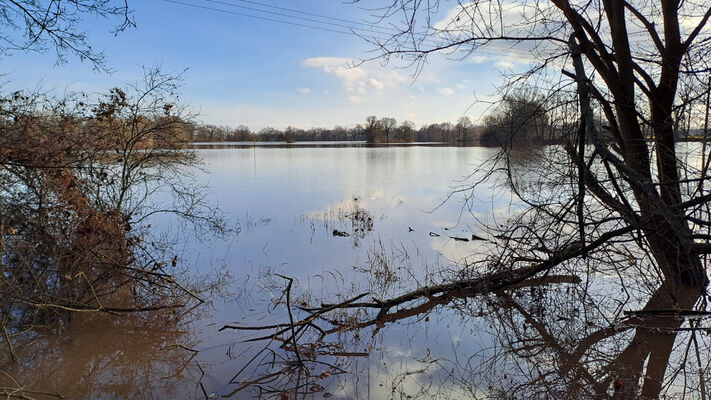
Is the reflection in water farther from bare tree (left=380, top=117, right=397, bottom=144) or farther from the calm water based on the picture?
bare tree (left=380, top=117, right=397, bottom=144)

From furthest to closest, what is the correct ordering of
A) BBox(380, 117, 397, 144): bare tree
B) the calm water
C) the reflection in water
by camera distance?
1. BBox(380, 117, 397, 144): bare tree
2. the calm water
3. the reflection in water

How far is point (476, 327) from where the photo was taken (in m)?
5.44

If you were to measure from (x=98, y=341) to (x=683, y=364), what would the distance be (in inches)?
249

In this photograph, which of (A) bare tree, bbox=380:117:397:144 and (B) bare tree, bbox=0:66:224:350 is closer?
(B) bare tree, bbox=0:66:224:350

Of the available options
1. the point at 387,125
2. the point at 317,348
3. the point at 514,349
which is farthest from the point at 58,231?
the point at 387,125

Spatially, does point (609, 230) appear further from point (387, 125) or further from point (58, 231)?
point (387, 125)

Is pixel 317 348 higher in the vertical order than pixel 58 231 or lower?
lower

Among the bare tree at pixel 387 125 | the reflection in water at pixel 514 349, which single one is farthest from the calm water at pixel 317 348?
the bare tree at pixel 387 125

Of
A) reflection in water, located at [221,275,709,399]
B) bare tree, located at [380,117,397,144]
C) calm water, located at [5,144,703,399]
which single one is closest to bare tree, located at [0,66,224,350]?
calm water, located at [5,144,703,399]

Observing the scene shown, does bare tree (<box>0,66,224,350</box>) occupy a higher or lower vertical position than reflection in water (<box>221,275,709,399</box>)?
higher

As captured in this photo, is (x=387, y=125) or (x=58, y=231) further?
(x=387, y=125)

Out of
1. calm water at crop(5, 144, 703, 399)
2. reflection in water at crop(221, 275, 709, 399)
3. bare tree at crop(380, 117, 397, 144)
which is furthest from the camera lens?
bare tree at crop(380, 117, 397, 144)

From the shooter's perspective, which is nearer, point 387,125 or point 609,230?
point 609,230

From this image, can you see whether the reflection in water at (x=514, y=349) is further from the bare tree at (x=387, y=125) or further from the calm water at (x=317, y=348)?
the bare tree at (x=387, y=125)
